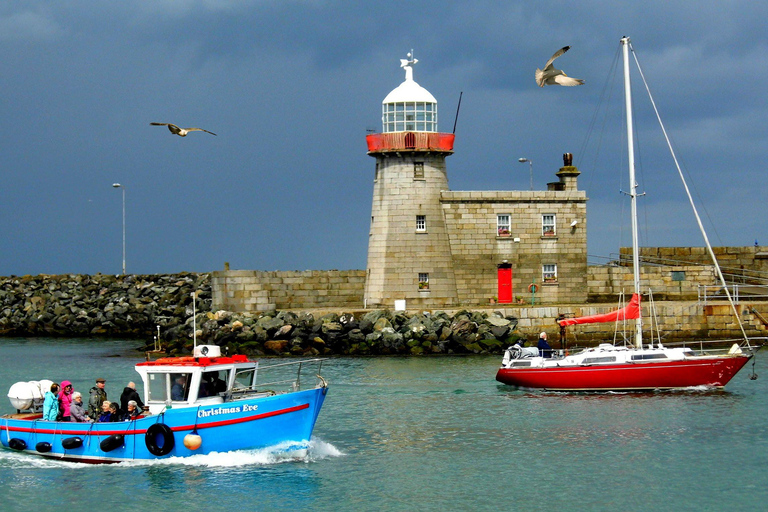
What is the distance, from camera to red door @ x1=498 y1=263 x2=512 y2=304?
47000mm

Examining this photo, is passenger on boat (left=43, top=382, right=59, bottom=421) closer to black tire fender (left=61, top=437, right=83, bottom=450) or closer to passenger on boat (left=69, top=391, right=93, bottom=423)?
passenger on boat (left=69, top=391, right=93, bottom=423)

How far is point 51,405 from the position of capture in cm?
2469

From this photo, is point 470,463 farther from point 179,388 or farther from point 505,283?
point 505,283

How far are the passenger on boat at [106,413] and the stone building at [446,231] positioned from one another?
22795 millimetres

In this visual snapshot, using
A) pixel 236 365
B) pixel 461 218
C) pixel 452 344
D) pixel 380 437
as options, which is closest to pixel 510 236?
pixel 461 218

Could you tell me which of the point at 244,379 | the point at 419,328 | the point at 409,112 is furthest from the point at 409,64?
the point at 244,379

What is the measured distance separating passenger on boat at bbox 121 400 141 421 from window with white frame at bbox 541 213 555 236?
1051 inches

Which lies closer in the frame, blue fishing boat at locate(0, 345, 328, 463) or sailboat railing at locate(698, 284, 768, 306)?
blue fishing boat at locate(0, 345, 328, 463)

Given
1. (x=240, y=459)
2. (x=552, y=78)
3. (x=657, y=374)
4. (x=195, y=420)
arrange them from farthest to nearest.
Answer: (x=552, y=78)
(x=657, y=374)
(x=240, y=459)
(x=195, y=420)

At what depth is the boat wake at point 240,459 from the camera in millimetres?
23328

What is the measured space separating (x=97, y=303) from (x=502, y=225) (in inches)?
1071

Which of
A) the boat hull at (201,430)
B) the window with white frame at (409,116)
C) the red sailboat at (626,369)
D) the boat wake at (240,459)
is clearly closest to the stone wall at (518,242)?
the window with white frame at (409,116)

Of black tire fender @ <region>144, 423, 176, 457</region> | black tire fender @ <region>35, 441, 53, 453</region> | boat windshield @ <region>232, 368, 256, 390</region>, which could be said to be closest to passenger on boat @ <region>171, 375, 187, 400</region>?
black tire fender @ <region>144, 423, 176, 457</region>

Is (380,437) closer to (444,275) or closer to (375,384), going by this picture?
(375,384)
